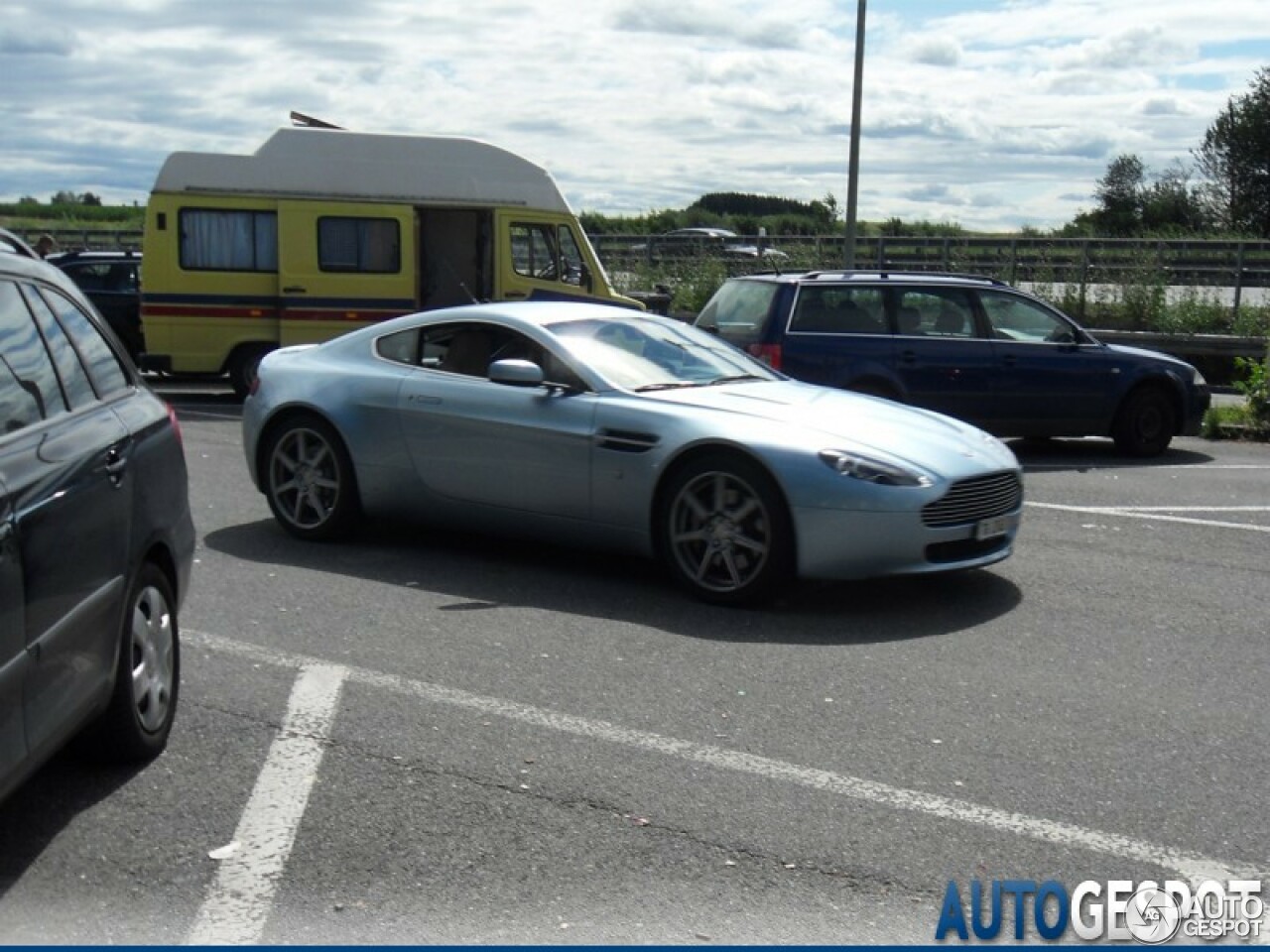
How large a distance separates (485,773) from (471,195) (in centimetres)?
1418

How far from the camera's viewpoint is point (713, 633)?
24.5 ft

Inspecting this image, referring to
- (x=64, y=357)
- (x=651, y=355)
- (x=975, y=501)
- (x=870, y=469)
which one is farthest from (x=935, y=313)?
(x=64, y=357)

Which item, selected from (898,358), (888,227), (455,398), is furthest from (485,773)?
(888,227)

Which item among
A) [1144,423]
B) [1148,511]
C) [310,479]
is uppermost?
[310,479]

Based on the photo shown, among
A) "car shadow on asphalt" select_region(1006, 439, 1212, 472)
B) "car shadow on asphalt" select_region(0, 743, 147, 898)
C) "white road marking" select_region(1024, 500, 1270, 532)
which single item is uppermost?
"car shadow on asphalt" select_region(0, 743, 147, 898)

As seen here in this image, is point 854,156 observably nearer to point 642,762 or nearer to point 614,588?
point 614,588

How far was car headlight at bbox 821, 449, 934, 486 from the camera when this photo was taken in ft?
25.6

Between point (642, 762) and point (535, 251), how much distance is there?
14.3 m

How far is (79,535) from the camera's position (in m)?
4.70

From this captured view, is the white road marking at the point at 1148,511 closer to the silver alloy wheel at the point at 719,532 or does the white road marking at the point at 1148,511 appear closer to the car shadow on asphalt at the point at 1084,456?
the car shadow on asphalt at the point at 1084,456

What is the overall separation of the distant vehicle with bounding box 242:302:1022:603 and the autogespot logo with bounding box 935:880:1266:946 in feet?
11.2

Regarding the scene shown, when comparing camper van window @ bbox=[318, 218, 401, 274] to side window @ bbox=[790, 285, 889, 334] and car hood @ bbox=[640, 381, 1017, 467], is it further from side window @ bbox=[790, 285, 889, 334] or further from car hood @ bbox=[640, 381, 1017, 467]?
car hood @ bbox=[640, 381, 1017, 467]

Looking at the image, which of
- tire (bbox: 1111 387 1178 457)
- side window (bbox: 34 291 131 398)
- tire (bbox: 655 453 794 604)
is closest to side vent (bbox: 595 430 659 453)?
tire (bbox: 655 453 794 604)

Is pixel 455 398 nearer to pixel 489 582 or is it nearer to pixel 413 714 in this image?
pixel 489 582
